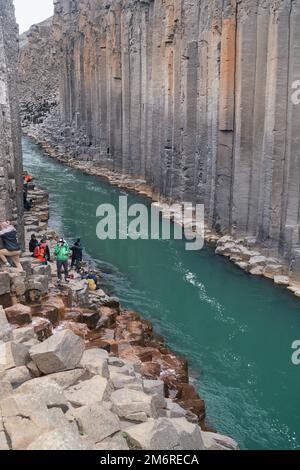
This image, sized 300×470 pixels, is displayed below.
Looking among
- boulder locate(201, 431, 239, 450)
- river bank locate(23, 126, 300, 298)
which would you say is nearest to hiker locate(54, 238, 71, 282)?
river bank locate(23, 126, 300, 298)

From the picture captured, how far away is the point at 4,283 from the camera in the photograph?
1280cm

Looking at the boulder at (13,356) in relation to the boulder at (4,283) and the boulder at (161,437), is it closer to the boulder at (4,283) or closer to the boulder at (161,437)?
the boulder at (161,437)

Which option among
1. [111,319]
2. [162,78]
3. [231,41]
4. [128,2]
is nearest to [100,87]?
[128,2]

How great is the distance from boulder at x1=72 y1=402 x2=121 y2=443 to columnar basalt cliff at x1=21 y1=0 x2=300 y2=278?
12628mm

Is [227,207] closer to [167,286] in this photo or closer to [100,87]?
[167,286]

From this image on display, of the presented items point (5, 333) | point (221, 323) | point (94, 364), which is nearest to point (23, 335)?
point (5, 333)

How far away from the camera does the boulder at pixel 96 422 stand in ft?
22.5

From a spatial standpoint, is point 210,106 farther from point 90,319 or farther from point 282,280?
point 90,319

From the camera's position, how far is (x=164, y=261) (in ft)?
72.4

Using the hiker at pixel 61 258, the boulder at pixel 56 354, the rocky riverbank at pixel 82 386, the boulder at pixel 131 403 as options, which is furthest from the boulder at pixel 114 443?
the hiker at pixel 61 258

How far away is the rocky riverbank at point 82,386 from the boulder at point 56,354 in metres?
0.02

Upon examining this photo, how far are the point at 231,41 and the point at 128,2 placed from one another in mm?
15598

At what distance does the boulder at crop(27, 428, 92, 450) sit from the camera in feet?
19.0

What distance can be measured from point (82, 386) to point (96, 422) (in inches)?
49.4
